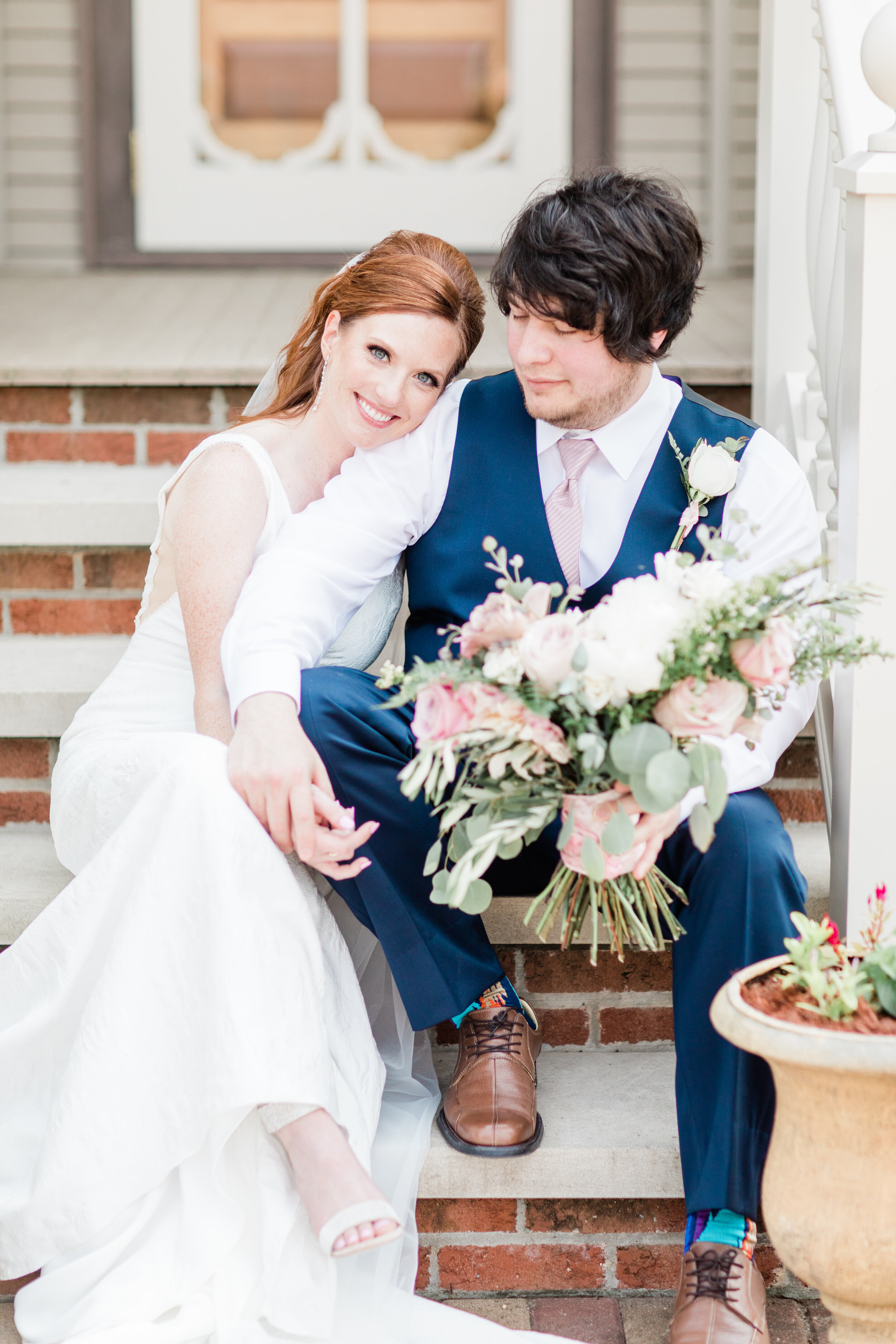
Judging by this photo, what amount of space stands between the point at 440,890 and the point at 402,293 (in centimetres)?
91

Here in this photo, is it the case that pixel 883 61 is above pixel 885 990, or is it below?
above

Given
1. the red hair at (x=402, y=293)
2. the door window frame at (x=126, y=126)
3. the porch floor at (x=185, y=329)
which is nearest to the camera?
the red hair at (x=402, y=293)

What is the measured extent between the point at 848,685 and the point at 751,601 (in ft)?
1.68

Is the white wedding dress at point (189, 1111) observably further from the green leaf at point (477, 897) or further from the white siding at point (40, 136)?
the white siding at point (40, 136)

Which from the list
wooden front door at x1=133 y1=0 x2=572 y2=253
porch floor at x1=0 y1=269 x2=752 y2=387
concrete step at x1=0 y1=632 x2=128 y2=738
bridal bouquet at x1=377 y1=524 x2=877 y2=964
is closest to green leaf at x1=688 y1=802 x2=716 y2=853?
bridal bouquet at x1=377 y1=524 x2=877 y2=964

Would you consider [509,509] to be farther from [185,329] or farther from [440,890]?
[185,329]

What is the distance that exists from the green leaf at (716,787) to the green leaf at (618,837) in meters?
0.09

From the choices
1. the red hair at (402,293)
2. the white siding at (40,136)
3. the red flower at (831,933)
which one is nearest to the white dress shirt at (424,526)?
the red hair at (402,293)

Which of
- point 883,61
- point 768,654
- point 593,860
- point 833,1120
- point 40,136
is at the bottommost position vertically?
point 833,1120

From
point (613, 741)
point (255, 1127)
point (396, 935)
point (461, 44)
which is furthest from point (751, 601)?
point (461, 44)

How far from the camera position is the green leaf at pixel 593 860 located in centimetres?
143

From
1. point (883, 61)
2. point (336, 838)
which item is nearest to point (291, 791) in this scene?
point (336, 838)

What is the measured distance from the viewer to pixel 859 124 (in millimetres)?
1994

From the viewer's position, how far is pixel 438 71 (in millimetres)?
4426
